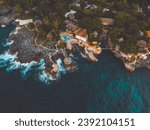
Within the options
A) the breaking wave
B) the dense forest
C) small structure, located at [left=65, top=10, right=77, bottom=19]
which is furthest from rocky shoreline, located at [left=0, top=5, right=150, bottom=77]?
small structure, located at [left=65, top=10, right=77, bottom=19]

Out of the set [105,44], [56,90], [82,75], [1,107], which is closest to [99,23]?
[105,44]

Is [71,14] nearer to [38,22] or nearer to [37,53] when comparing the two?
[38,22]

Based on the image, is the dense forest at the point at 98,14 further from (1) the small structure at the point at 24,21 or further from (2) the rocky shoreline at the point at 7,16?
(2) the rocky shoreline at the point at 7,16

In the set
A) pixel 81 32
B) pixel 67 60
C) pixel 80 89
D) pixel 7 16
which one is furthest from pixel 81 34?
pixel 7 16

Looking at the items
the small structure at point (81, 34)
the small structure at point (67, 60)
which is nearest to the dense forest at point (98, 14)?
the small structure at point (81, 34)

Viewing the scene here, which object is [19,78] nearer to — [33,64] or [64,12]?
[33,64]

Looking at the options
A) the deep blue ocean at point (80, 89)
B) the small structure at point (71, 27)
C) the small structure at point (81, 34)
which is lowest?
the deep blue ocean at point (80, 89)
